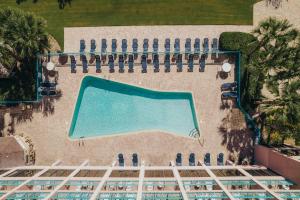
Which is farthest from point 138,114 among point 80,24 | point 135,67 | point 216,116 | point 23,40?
point 23,40

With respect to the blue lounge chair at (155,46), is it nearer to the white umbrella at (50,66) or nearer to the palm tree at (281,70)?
the palm tree at (281,70)

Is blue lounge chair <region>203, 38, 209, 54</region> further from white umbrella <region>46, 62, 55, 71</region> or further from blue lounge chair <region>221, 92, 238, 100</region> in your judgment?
white umbrella <region>46, 62, 55, 71</region>

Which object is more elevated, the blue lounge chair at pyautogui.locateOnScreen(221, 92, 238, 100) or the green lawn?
the green lawn

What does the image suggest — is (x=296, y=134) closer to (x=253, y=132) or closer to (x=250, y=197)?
(x=253, y=132)

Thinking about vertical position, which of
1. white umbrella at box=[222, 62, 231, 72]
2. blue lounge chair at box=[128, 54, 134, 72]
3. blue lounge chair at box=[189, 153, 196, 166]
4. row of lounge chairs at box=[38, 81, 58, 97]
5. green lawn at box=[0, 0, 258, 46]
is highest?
green lawn at box=[0, 0, 258, 46]

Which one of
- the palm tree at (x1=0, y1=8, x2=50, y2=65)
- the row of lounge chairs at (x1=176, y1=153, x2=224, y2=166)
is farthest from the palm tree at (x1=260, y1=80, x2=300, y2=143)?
the palm tree at (x1=0, y1=8, x2=50, y2=65)

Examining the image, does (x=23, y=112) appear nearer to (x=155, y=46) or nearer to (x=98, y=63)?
(x=98, y=63)

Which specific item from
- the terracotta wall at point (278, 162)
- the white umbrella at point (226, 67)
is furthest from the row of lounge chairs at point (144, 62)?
the terracotta wall at point (278, 162)
